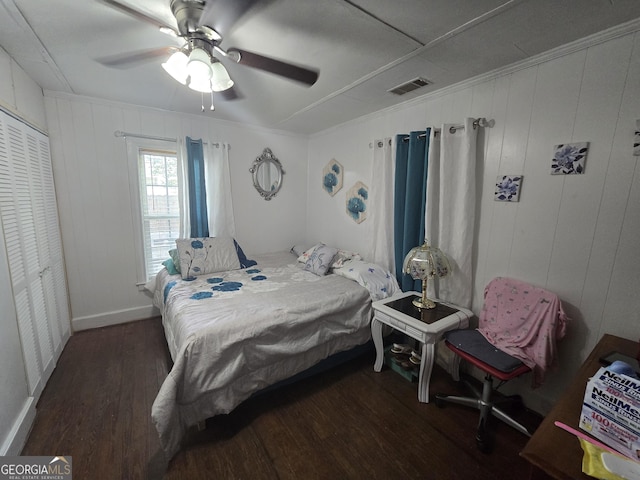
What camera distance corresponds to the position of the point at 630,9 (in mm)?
1249

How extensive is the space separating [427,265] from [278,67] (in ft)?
5.54

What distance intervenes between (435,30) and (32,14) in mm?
2090

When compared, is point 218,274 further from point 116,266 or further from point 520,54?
point 520,54

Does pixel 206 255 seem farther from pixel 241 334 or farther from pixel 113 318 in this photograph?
pixel 241 334

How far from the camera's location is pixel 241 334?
1.66 m

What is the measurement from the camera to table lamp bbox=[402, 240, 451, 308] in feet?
6.75

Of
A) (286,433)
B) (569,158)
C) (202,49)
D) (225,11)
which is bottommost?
(286,433)

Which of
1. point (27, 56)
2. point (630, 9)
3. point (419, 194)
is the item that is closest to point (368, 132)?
point (419, 194)

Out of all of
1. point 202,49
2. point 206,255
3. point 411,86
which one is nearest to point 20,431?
point 206,255

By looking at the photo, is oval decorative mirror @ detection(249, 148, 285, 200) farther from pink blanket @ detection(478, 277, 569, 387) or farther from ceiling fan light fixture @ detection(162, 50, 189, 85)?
pink blanket @ detection(478, 277, 569, 387)

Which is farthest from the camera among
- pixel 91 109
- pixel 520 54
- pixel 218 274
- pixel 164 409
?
pixel 218 274

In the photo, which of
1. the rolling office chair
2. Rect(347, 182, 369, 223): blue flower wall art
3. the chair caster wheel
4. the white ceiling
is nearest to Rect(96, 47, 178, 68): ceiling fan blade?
the white ceiling

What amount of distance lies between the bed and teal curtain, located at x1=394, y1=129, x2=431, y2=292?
23cm

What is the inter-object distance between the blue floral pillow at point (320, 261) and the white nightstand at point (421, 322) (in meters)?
0.78
